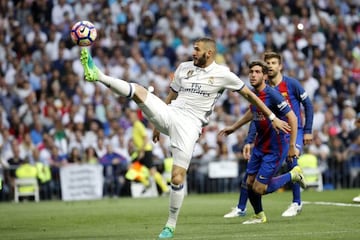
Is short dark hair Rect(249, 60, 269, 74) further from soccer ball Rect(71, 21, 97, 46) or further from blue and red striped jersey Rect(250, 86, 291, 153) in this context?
soccer ball Rect(71, 21, 97, 46)

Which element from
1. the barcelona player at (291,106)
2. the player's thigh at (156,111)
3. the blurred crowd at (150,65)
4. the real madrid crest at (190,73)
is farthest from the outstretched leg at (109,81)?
the blurred crowd at (150,65)

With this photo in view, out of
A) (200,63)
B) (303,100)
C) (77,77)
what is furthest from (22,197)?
(200,63)

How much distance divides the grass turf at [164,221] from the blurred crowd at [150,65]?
4418 millimetres

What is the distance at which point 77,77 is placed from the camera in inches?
1056

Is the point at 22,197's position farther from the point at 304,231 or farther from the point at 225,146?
the point at 304,231

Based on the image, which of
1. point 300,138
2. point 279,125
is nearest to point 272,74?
point 300,138

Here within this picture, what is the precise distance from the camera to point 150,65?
92.7 ft

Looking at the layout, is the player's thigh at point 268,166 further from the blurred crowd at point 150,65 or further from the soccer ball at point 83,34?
the blurred crowd at point 150,65

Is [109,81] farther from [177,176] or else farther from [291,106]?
[291,106]

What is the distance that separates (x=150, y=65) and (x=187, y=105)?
15642 mm

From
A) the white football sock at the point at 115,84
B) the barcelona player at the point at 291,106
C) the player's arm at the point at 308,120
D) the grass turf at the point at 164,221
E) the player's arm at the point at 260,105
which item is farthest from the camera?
the player's arm at the point at 308,120

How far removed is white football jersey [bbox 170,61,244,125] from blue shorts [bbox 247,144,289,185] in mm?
1930

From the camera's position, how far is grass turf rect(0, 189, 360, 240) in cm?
1238

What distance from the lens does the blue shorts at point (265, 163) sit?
14.3m
